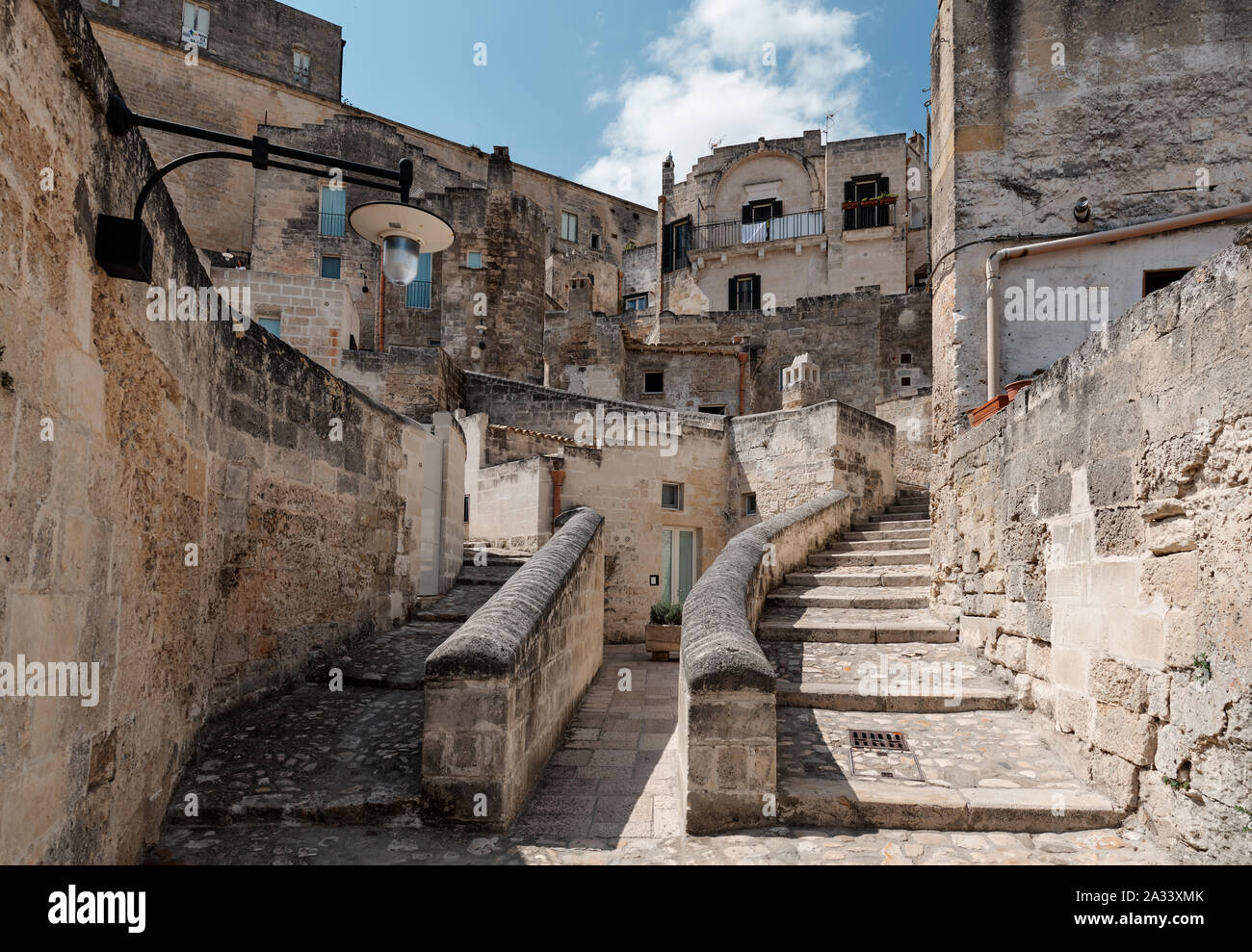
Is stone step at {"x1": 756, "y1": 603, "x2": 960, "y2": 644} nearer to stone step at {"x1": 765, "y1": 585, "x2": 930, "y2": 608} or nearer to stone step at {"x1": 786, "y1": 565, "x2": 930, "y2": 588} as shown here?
stone step at {"x1": 765, "y1": 585, "x2": 930, "y2": 608}

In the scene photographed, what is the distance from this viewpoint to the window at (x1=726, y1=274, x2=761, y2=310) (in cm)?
2752

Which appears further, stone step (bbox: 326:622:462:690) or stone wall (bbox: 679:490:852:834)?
stone step (bbox: 326:622:462:690)

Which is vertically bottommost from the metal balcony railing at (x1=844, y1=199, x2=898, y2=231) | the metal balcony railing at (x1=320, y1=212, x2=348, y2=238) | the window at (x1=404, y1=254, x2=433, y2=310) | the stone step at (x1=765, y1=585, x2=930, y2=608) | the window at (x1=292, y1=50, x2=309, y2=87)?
the stone step at (x1=765, y1=585, x2=930, y2=608)

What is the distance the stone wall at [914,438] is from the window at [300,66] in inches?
899

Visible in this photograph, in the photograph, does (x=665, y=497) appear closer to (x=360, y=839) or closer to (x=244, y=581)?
(x=244, y=581)

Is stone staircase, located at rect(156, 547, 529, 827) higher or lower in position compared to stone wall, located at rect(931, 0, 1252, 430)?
lower

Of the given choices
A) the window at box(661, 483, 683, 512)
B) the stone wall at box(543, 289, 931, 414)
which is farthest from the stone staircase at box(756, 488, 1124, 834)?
the stone wall at box(543, 289, 931, 414)

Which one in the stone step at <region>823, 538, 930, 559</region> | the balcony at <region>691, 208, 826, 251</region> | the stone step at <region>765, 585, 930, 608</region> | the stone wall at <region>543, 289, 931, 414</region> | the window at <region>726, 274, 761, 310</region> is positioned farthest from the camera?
the window at <region>726, 274, 761, 310</region>

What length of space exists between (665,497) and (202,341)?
381 inches

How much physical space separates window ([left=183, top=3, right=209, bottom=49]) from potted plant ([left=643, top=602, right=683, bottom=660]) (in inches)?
1026

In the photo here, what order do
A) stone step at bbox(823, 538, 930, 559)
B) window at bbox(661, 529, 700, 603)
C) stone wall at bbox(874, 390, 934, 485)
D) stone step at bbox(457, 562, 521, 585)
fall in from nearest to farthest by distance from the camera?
1. stone step at bbox(823, 538, 930, 559)
2. stone step at bbox(457, 562, 521, 585)
3. window at bbox(661, 529, 700, 603)
4. stone wall at bbox(874, 390, 934, 485)

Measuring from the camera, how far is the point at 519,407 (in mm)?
18188

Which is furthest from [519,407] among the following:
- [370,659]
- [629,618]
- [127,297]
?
[127,297]

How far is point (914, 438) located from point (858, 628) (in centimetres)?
1303
